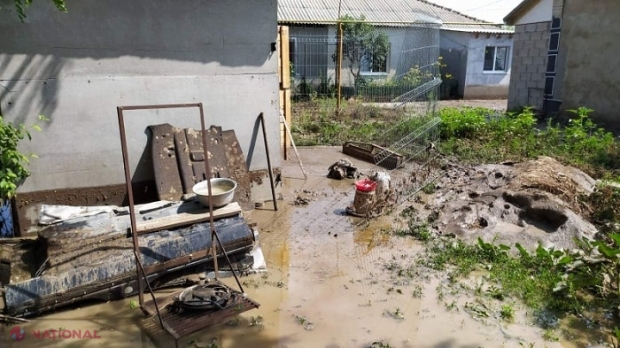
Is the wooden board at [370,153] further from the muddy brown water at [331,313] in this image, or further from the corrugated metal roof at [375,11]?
the corrugated metal roof at [375,11]

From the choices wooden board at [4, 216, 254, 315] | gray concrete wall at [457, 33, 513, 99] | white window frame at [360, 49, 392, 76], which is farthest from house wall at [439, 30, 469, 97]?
wooden board at [4, 216, 254, 315]

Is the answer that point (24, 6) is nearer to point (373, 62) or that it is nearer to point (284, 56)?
point (284, 56)

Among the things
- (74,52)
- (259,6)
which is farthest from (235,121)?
(74,52)

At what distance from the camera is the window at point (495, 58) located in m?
19.0

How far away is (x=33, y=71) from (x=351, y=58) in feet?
39.0

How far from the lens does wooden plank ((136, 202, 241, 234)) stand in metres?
4.16

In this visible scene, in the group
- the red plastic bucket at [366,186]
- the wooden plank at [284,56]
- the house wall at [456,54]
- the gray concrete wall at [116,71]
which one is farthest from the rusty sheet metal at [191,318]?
the house wall at [456,54]

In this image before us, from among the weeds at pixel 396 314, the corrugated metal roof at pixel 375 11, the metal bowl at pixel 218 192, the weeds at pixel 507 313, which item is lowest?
Answer: the weeds at pixel 396 314

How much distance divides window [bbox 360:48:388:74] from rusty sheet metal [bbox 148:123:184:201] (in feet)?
38.3

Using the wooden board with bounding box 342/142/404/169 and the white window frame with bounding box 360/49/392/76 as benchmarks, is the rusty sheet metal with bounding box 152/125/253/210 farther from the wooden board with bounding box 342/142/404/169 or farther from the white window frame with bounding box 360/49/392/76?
the white window frame with bounding box 360/49/392/76

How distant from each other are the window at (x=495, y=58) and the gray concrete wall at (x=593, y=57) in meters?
7.95

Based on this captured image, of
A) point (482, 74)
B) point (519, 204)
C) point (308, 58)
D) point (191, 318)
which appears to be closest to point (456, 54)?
point (482, 74)

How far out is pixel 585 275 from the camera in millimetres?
3941

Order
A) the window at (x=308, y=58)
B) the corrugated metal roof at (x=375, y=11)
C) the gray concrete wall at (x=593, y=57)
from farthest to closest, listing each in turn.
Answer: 1. the corrugated metal roof at (x=375, y=11)
2. the window at (x=308, y=58)
3. the gray concrete wall at (x=593, y=57)
